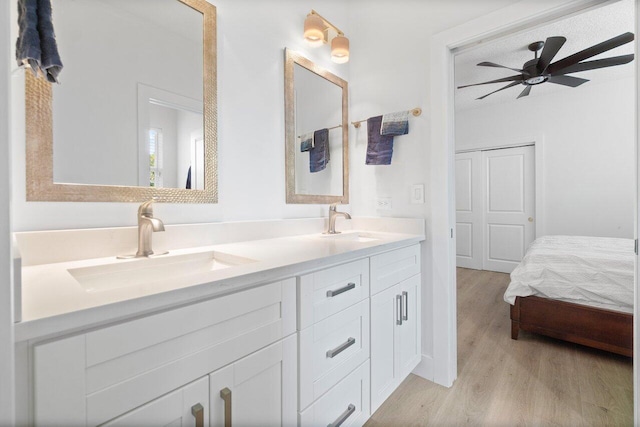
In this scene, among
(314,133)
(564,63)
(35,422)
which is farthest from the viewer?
(564,63)

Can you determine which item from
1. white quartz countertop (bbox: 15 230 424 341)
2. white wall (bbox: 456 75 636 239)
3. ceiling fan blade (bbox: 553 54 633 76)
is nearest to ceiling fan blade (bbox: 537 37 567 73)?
ceiling fan blade (bbox: 553 54 633 76)

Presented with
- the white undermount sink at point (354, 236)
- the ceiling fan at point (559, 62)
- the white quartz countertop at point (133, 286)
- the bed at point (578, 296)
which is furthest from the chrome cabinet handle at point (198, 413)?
the ceiling fan at point (559, 62)

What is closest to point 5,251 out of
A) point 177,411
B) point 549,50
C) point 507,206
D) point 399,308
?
point 177,411

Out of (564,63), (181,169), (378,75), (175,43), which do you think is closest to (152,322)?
(181,169)

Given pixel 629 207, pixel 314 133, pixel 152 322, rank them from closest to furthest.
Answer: pixel 152 322 < pixel 314 133 < pixel 629 207

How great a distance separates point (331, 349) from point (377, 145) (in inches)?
51.0

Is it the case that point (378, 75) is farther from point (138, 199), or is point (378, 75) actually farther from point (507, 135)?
point (507, 135)

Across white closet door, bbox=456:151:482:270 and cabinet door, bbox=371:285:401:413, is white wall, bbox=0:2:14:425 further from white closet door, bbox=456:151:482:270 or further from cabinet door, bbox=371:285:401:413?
white closet door, bbox=456:151:482:270

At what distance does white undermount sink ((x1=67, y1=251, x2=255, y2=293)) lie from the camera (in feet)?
2.78

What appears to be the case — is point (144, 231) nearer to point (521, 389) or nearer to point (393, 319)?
point (393, 319)

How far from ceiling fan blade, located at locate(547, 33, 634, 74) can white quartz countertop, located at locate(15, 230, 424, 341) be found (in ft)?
7.83

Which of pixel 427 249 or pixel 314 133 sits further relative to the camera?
pixel 314 133

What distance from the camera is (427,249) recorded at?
5.64 ft

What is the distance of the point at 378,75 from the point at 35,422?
2108 millimetres
